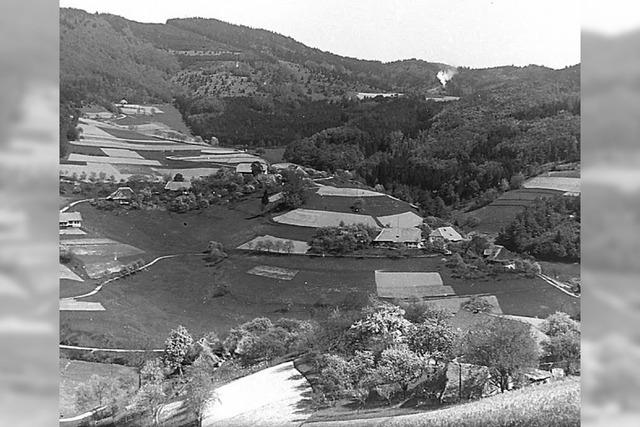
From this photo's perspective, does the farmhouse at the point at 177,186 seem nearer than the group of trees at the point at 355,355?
No

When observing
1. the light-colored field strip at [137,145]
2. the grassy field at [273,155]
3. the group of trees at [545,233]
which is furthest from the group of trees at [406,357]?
the light-colored field strip at [137,145]

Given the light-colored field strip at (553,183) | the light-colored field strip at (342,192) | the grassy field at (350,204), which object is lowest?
the grassy field at (350,204)

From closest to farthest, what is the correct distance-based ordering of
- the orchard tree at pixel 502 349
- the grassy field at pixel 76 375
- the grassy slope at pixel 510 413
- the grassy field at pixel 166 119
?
1. the grassy slope at pixel 510 413
2. the orchard tree at pixel 502 349
3. the grassy field at pixel 76 375
4. the grassy field at pixel 166 119

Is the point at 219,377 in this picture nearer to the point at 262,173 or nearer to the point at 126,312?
the point at 126,312

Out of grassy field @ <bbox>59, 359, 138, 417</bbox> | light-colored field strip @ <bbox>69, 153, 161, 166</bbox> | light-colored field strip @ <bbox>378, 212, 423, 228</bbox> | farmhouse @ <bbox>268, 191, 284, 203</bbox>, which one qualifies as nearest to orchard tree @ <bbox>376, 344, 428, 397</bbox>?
light-colored field strip @ <bbox>378, 212, 423, 228</bbox>

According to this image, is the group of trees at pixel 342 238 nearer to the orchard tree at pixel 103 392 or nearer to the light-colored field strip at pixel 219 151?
the light-colored field strip at pixel 219 151

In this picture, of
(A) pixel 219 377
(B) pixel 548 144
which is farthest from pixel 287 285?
(B) pixel 548 144

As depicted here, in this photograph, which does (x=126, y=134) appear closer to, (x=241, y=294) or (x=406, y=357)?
(x=241, y=294)
